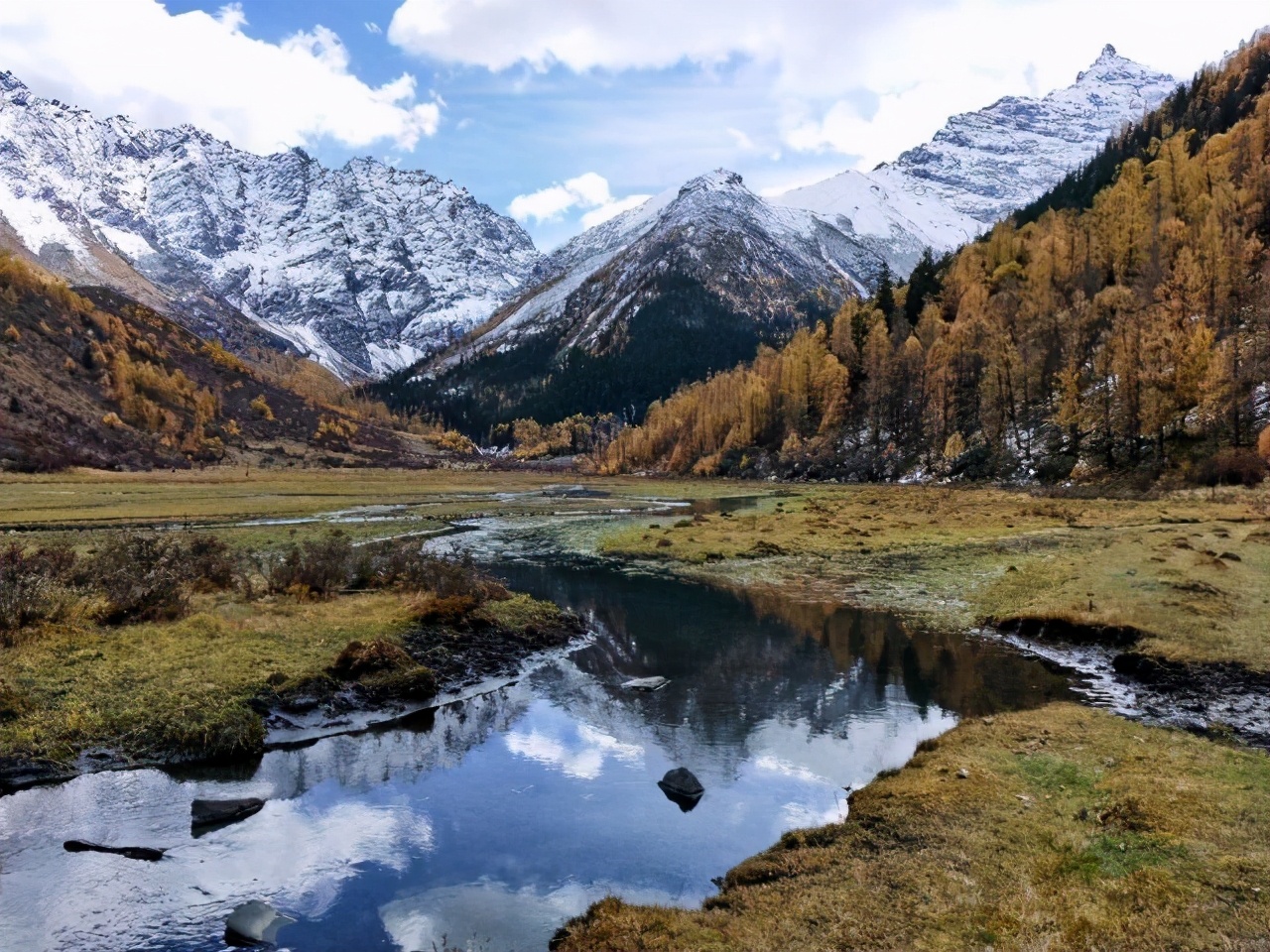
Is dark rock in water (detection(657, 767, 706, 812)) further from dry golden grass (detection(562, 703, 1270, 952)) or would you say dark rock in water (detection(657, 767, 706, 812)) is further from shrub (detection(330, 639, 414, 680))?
shrub (detection(330, 639, 414, 680))

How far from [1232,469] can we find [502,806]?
75006 mm

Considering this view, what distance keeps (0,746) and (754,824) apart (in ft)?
50.1

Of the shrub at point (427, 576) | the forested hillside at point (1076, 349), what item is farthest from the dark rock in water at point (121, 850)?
the forested hillside at point (1076, 349)

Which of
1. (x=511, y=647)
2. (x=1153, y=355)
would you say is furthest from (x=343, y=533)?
(x=1153, y=355)

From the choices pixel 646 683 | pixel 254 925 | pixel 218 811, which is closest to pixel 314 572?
pixel 646 683

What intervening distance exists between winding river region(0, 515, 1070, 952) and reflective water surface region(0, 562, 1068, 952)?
1.9 inches

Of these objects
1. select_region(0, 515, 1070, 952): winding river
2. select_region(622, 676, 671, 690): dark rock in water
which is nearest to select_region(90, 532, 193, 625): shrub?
select_region(0, 515, 1070, 952): winding river

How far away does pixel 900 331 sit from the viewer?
14762 cm

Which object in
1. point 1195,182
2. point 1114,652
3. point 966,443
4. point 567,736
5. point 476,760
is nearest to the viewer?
point 476,760

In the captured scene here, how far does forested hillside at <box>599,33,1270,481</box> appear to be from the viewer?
3157 inches

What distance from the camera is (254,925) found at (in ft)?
33.9

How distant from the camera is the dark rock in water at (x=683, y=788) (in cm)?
1478

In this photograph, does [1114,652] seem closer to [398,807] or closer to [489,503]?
[398,807]

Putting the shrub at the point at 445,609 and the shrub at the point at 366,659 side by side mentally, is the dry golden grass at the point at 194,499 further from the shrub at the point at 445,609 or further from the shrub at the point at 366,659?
the shrub at the point at 366,659
